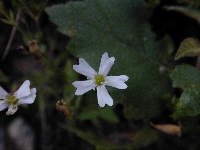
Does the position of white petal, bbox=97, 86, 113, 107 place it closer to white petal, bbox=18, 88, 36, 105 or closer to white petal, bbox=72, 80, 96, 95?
white petal, bbox=72, 80, 96, 95

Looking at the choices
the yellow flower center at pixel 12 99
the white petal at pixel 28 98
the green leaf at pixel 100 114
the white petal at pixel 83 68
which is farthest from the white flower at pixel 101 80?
the green leaf at pixel 100 114

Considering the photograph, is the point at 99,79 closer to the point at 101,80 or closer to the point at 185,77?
the point at 101,80

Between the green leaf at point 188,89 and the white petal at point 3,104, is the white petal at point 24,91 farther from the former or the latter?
the green leaf at point 188,89

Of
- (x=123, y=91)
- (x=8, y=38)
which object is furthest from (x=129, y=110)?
(x=8, y=38)

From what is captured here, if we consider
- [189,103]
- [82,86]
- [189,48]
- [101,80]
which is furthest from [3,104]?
[189,48]

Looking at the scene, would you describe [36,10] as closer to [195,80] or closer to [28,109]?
[28,109]

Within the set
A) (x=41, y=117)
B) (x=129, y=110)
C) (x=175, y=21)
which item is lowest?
(x=41, y=117)
